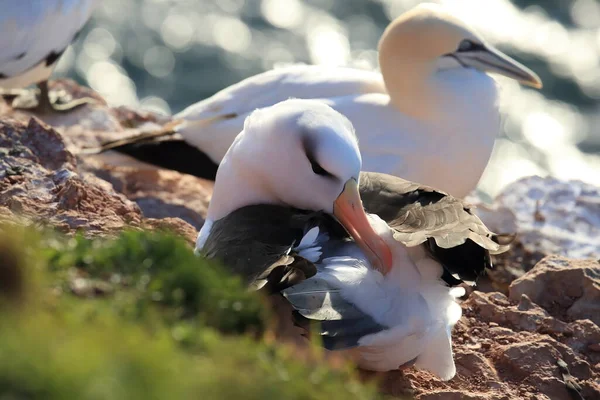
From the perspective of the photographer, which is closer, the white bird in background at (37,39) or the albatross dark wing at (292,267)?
the albatross dark wing at (292,267)

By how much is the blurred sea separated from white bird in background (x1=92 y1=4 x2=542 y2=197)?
6819mm

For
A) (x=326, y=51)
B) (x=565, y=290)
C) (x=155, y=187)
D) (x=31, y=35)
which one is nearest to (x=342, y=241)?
(x=565, y=290)

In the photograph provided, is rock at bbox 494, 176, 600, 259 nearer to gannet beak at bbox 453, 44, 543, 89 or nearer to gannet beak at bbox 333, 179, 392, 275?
gannet beak at bbox 453, 44, 543, 89

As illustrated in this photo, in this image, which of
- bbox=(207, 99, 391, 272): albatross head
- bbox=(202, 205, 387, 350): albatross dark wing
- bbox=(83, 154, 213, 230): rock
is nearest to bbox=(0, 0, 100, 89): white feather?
bbox=(83, 154, 213, 230): rock

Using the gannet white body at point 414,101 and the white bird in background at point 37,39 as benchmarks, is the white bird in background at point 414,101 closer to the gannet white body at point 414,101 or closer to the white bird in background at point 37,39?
the gannet white body at point 414,101

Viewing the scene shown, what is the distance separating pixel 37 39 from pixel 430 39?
10.8ft

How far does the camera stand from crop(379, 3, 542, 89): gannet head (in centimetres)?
689

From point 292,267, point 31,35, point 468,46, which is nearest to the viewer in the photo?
point 292,267

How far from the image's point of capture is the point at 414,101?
686cm

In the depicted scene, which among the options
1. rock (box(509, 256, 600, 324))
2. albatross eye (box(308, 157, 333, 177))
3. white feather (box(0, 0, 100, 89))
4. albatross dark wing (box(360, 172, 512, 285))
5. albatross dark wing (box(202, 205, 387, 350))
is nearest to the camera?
albatross dark wing (box(202, 205, 387, 350))

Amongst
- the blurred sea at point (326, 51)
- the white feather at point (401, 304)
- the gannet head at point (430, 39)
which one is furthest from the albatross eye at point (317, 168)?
the blurred sea at point (326, 51)

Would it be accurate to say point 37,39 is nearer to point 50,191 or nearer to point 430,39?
point 430,39

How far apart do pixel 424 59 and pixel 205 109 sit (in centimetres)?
157

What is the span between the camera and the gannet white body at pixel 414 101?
6715 mm
